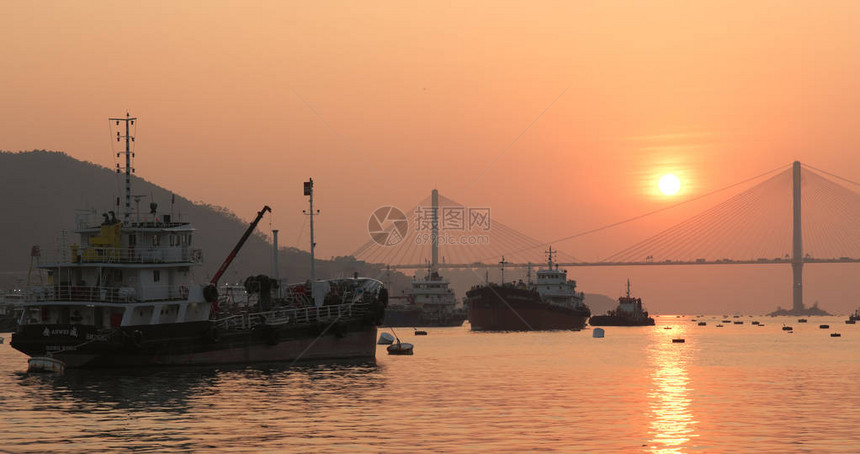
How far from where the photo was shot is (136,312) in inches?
2584

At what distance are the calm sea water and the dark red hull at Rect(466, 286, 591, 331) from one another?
89.7m

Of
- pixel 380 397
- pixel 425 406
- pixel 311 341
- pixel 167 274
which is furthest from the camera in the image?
pixel 311 341

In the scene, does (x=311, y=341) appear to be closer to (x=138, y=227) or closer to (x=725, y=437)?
(x=138, y=227)

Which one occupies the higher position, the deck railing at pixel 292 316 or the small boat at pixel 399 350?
the deck railing at pixel 292 316

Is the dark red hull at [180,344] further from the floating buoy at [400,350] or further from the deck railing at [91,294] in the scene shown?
the floating buoy at [400,350]

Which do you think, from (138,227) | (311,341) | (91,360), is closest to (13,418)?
(91,360)

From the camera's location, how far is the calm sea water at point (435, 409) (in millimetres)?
37094

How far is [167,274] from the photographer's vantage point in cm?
6850

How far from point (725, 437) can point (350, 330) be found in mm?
41695

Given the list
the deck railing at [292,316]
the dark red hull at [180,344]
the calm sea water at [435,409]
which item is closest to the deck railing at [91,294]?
the dark red hull at [180,344]

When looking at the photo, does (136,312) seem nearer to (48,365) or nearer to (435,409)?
(48,365)

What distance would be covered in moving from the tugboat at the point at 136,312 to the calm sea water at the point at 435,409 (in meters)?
1.44

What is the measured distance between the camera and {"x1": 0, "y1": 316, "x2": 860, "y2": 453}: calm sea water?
37.1 meters

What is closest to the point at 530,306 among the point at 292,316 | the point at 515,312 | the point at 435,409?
the point at 515,312
